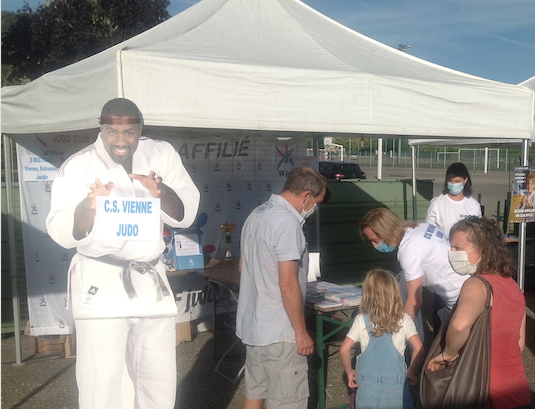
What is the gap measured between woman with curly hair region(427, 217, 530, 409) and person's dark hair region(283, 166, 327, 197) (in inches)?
32.6

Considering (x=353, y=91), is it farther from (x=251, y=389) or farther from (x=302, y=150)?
(x=302, y=150)

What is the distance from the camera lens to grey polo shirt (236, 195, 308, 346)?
2.79m

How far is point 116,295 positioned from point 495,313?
1.66m

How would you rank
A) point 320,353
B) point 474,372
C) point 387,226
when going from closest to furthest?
point 474,372 < point 387,226 < point 320,353


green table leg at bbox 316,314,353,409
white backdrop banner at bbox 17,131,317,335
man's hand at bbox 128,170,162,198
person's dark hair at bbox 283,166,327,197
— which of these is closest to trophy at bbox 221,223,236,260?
white backdrop banner at bbox 17,131,317,335

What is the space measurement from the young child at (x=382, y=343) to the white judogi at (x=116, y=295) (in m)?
0.99

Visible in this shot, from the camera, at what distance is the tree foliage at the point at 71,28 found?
56.6ft

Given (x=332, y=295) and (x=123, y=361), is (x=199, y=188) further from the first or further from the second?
(x=123, y=361)

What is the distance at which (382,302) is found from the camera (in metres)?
2.84

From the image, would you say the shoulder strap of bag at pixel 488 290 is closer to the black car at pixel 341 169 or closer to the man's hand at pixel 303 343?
the man's hand at pixel 303 343

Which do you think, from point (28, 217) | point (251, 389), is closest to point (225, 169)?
point (28, 217)

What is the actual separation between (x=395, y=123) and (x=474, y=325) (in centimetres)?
156

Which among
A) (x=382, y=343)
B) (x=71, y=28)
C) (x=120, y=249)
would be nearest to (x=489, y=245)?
(x=382, y=343)

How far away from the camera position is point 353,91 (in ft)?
10.8
